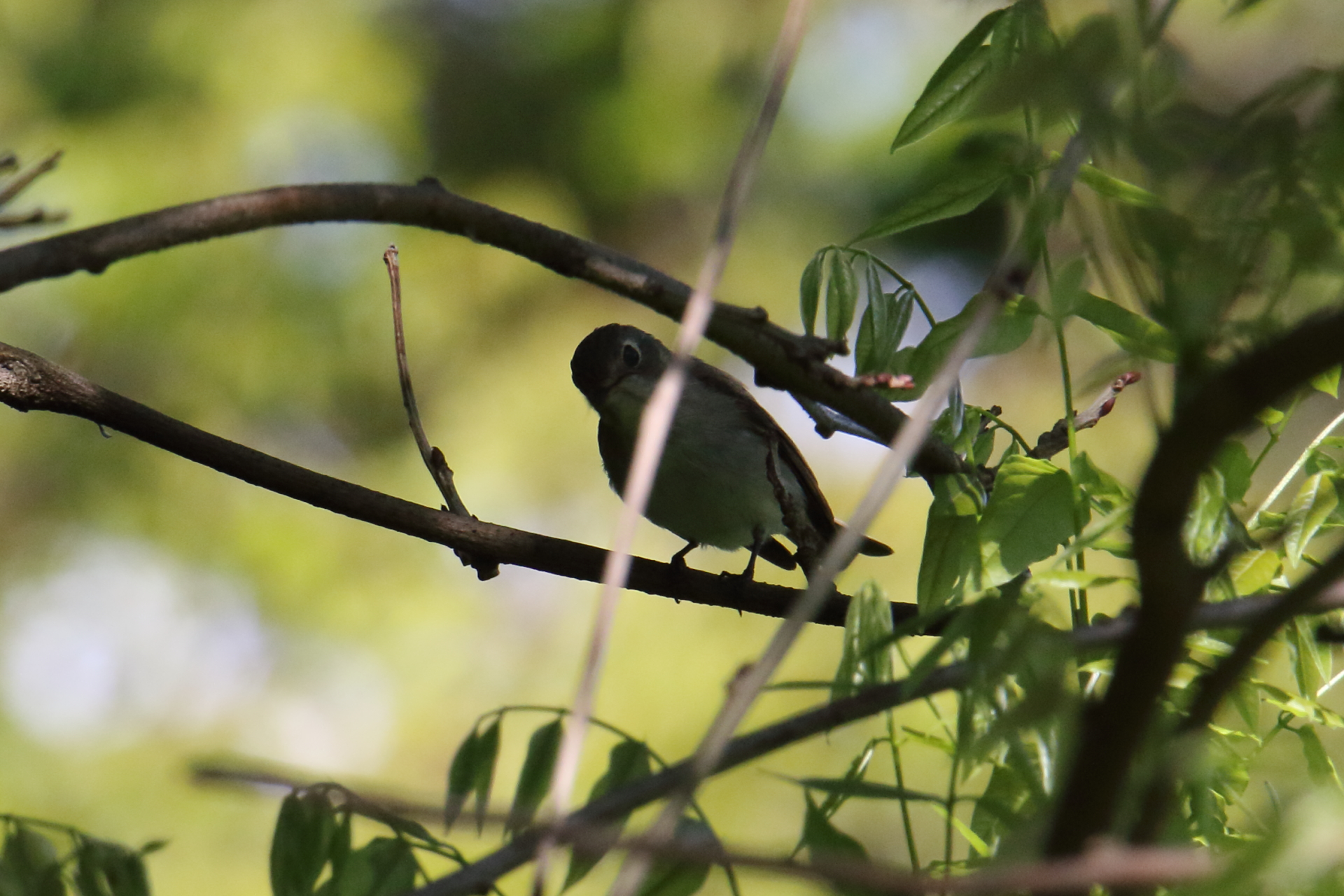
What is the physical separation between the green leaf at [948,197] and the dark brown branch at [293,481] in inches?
20.8

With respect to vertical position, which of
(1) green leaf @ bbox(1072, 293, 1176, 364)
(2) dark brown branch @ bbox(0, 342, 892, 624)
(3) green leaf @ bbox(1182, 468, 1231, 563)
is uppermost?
(1) green leaf @ bbox(1072, 293, 1176, 364)

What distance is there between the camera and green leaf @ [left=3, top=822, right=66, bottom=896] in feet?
4.45

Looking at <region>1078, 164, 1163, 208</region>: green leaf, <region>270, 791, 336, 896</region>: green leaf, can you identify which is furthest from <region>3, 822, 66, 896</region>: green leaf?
<region>1078, 164, 1163, 208</region>: green leaf

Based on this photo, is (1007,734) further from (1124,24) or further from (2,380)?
(2,380)

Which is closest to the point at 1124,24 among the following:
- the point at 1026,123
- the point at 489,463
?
the point at 1026,123

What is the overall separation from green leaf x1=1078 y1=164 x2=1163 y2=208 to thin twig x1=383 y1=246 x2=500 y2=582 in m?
0.99

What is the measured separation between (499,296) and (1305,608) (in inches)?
250

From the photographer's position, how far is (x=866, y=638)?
46.7 inches

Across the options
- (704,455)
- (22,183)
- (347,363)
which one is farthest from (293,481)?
(347,363)

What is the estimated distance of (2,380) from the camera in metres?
1.62

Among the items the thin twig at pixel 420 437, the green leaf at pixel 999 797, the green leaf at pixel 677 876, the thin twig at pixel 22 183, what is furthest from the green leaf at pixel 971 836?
the thin twig at pixel 22 183

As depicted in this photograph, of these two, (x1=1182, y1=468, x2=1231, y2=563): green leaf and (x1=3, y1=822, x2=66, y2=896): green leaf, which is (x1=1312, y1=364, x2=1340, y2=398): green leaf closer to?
(x1=1182, y1=468, x2=1231, y2=563): green leaf

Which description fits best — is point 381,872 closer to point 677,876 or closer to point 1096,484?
point 677,876

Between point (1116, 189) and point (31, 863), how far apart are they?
1387 millimetres
